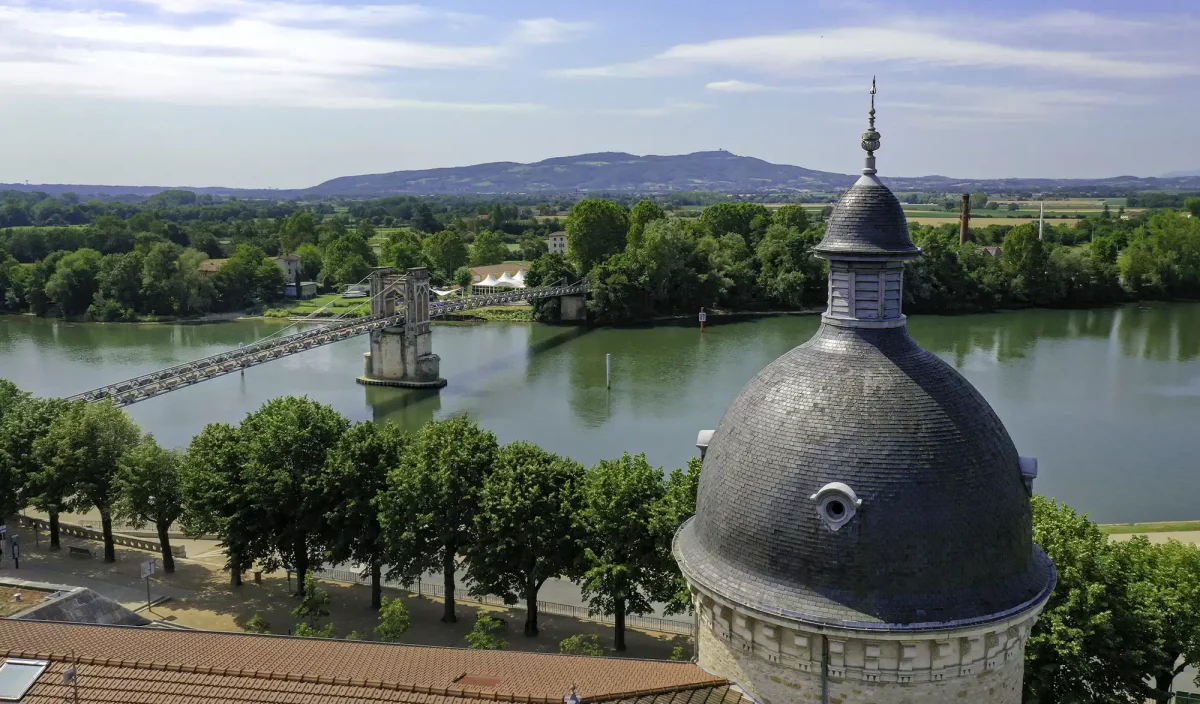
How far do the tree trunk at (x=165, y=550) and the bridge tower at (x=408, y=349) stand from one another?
31.5 metres

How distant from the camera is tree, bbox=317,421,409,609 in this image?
22703mm

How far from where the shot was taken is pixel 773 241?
3548 inches

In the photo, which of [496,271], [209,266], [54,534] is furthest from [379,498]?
[209,266]

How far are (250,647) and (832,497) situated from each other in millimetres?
6676

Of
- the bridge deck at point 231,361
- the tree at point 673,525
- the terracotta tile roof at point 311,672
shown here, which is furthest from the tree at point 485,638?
the bridge deck at point 231,361

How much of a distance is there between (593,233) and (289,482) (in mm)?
69845

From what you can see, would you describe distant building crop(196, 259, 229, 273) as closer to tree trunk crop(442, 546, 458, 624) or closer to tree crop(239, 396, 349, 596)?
tree crop(239, 396, 349, 596)

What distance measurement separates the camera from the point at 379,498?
2228 centimetres

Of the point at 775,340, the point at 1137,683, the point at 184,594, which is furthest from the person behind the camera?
the point at 775,340

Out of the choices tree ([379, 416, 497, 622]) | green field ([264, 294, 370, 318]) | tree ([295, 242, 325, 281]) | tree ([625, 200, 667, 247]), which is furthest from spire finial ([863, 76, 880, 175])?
tree ([295, 242, 325, 281])

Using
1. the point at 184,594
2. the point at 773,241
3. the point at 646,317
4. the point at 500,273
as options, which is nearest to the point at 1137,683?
the point at 184,594

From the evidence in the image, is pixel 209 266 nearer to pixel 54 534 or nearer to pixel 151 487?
pixel 54 534

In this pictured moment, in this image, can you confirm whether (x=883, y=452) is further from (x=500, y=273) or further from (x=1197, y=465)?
(x=500, y=273)

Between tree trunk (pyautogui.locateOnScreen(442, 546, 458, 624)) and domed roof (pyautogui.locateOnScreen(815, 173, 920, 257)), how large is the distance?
1416 centimetres
